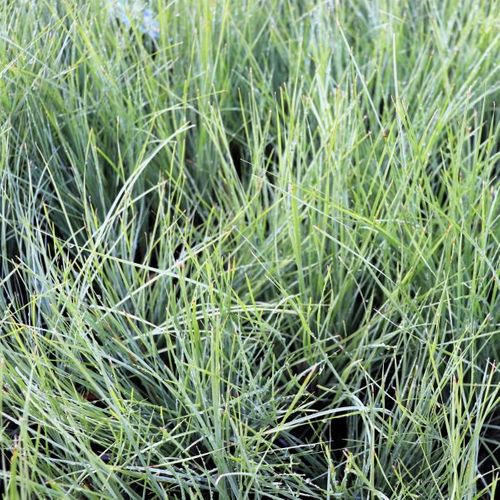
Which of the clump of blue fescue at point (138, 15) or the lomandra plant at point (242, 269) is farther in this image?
the clump of blue fescue at point (138, 15)

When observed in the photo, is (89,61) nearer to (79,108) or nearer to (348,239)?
(79,108)

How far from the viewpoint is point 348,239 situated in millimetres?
962

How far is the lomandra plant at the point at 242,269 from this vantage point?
30.6 inches

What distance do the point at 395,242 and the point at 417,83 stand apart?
1.43 feet

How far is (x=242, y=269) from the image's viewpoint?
0.98 m

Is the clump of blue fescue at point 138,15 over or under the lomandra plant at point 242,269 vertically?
→ over

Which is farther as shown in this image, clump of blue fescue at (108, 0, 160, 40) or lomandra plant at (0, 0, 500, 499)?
clump of blue fescue at (108, 0, 160, 40)

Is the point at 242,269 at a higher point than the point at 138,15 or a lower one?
lower

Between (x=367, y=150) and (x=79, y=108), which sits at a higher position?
(x=79, y=108)

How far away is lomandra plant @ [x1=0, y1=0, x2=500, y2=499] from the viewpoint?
2.55 feet

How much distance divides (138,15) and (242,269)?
52 cm

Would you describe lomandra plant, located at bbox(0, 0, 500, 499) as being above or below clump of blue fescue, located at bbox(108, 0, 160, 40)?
below

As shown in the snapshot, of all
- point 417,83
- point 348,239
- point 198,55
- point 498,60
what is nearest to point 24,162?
point 198,55

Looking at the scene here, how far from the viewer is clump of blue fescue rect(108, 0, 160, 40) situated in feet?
3.99
